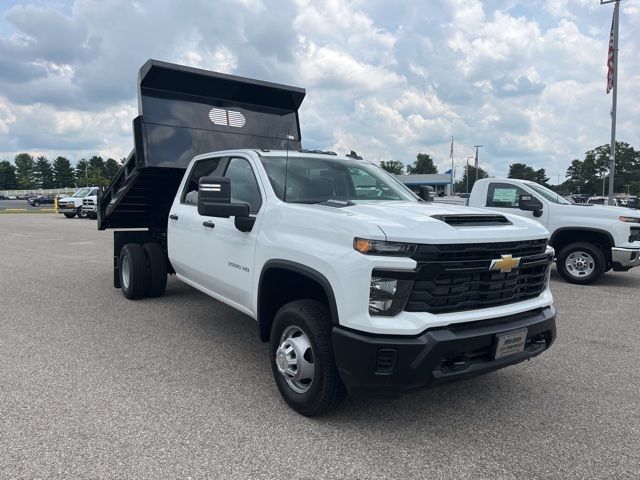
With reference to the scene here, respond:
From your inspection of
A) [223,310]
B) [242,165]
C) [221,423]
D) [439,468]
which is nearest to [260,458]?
[221,423]

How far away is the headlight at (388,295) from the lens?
295cm

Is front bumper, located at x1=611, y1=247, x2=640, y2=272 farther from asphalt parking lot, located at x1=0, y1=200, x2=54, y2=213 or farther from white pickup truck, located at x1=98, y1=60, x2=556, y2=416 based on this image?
asphalt parking lot, located at x1=0, y1=200, x2=54, y2=213

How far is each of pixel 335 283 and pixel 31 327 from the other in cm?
427

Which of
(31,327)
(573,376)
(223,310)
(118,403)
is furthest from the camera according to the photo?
(223,310)

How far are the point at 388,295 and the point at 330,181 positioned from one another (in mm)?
1783

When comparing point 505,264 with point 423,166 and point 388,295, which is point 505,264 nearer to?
point 388,295

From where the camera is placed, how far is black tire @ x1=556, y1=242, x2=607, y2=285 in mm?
8594

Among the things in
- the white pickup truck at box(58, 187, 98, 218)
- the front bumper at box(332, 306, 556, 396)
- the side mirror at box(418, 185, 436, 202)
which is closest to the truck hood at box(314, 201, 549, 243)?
the front bumper at box(332, 306, 556, 396)

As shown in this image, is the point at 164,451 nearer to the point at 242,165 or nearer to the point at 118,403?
the point at 118,403

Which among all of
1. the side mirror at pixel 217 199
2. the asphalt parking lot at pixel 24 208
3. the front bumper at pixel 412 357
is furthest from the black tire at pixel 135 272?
the asphalt parking lot at pixel 24 208

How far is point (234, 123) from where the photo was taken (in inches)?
286

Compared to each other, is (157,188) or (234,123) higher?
(234,123)

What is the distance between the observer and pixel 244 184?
4.54 meters

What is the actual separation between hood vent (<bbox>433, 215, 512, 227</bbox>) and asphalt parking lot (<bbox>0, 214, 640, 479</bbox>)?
137 centimetres
